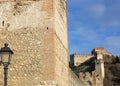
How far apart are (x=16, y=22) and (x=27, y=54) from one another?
111 centimetres

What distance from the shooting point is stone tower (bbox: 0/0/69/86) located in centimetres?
1270

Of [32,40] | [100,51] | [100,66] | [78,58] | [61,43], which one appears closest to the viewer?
[32,40]

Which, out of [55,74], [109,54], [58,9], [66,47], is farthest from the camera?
[109,54]

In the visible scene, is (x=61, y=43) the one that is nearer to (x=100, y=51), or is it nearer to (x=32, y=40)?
(x=32, y=40)

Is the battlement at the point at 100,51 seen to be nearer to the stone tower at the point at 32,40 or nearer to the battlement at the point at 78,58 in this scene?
the battlement at the point at 78,58

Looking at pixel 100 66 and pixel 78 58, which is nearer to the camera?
pixel 100 66

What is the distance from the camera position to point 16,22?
13.2 meters

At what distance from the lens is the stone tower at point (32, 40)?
12.7m

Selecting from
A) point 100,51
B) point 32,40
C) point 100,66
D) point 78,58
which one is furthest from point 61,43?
point 78,58

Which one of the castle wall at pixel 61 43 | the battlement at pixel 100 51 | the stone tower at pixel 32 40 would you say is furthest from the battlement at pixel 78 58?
the stone tower at pixel 32 40

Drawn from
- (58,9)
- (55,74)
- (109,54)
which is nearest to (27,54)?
(55,74)

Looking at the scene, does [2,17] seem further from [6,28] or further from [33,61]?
[33,61]

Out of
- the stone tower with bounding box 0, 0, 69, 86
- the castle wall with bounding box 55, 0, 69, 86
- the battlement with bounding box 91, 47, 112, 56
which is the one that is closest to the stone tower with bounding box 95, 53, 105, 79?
the battlement with bounding box 91, 47, 112, 56

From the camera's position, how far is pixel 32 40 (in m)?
13.0
